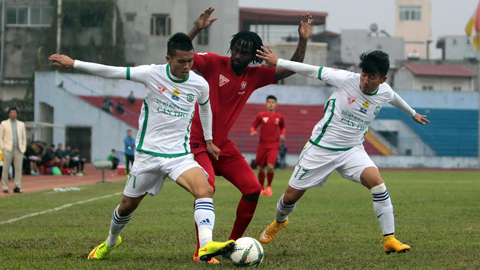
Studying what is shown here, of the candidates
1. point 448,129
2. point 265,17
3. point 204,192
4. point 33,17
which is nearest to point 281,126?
point 204,192

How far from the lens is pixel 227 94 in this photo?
739 centimetres

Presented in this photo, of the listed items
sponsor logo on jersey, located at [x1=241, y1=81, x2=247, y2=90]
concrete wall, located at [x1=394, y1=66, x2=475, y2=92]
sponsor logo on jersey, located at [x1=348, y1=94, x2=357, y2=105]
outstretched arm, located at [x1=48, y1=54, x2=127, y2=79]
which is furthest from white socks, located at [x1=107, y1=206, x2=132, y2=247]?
concrete wall, located at [x1=394, y1=66, x2=475, y2=92]

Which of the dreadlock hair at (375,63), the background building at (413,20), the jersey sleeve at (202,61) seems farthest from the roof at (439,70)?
the jersey sleeve at (202,61)

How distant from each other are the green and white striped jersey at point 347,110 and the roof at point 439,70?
58876 mm

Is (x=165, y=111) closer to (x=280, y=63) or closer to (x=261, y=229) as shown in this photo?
(x=280, y=63)

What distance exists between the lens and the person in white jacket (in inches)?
297

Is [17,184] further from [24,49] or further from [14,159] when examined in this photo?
[24,49]

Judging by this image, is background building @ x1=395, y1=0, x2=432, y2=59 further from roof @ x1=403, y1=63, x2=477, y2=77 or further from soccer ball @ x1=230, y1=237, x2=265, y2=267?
soccer ball @ x1=230, y1=237, x2=265, y2=267

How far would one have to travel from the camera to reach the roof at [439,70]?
65.4 metres

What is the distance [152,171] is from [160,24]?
51602 millimetres

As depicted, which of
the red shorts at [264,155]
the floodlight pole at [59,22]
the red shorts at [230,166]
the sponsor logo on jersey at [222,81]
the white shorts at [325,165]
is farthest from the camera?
the floodlight pole at [59,22]

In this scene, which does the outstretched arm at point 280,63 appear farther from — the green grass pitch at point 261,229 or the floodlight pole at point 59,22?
the floodlight pole at point 59,22

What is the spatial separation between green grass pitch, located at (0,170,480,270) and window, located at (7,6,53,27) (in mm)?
43572

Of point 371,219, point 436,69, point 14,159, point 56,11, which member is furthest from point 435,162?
point 371,219
